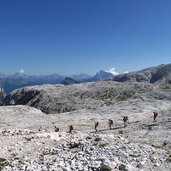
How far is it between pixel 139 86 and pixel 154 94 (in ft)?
117

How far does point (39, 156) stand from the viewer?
2748cm

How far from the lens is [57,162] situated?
25203 millimetres

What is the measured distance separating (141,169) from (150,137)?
19420 millimetres

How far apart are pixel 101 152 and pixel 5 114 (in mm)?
53844

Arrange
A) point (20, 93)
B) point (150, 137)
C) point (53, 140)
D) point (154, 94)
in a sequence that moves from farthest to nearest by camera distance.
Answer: point (20, 93) → point (154, 94) → point (150, 137) → point (53, 140)

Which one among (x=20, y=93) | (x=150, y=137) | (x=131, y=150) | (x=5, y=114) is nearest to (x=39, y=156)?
(x=131, y=150)

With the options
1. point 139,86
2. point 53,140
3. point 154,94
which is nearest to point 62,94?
point 139,86

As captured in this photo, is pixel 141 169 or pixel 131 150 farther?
pixel 131 150

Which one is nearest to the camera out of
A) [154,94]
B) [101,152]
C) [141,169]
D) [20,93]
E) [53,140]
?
[141,169]

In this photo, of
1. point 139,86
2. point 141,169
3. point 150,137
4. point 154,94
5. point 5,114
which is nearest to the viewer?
point 141,169

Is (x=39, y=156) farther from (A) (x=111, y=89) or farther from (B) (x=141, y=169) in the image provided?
(A) (x=111, y=89)

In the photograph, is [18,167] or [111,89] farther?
[111,89]

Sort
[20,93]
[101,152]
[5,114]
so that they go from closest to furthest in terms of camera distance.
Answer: [101,152] < [5,114] < [20,93]

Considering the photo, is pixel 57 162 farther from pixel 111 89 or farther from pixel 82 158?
pixel 111 89
